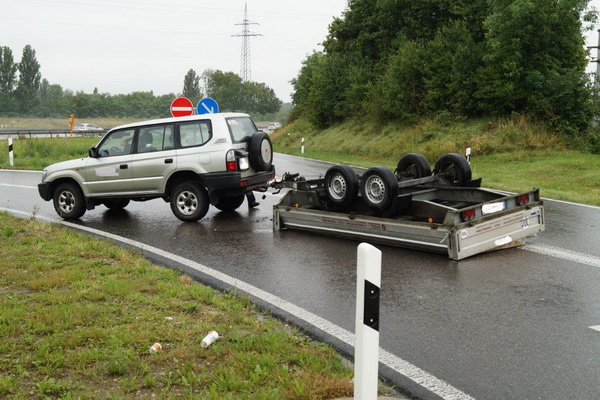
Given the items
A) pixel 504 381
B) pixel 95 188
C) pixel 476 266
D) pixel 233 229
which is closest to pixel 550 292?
pixel 476 266

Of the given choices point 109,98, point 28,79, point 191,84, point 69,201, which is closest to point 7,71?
point 28,79

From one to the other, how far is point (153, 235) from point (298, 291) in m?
4.11

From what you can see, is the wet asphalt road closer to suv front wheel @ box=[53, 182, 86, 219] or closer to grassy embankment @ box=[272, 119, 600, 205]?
suv front wheel @ box=[53, 182, 86, 219]

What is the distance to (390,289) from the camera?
22.5ft

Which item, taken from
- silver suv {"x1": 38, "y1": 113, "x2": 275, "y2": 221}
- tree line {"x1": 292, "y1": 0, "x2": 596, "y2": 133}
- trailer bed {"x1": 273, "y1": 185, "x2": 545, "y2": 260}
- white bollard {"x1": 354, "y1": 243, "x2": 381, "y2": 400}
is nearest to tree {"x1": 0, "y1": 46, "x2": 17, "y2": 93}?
tree line {"x1": 292, "y1": 0, "x2": 596, "y2": 133}

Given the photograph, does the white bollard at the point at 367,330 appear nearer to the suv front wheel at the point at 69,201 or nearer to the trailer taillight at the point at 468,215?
the trailer taillight at the point at 468,215

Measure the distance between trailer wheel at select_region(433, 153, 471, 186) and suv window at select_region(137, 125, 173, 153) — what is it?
4651 millimetres

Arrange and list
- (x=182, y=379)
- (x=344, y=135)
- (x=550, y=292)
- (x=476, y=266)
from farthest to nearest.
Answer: (x=344, y=135), (x=476, y=266), (x=550, y=292), (x=182, y=379)

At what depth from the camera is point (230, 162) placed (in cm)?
1086

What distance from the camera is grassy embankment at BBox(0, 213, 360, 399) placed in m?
4.24

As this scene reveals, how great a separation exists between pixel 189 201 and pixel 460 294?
5.94m

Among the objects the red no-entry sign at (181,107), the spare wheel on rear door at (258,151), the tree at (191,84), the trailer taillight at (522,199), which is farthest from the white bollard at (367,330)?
the tree at (191,84)

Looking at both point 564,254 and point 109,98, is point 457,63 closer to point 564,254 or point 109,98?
point 564,254

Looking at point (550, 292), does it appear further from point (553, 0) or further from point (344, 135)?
point (344, 135)
